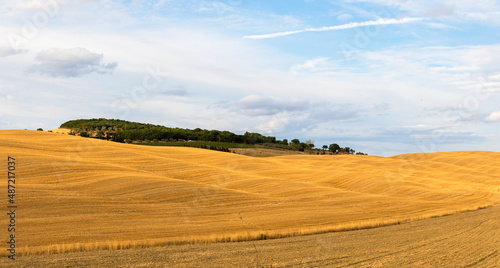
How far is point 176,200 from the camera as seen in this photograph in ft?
101

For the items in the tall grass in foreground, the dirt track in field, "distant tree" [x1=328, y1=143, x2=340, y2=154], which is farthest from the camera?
"distant tree" [x1=328, y1=143, x2=340, y2=154]

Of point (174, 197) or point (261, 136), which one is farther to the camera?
point (261, 136)

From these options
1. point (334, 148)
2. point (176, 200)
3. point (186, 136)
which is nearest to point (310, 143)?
point (334, 148)

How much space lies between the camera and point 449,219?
3103 centimetres

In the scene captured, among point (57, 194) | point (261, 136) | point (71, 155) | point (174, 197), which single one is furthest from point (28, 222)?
point (261, 136)

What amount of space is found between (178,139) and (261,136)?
29779mm

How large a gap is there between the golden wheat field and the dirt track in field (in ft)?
7.15

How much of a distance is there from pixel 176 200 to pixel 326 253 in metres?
15.6

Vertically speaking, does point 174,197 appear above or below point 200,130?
below

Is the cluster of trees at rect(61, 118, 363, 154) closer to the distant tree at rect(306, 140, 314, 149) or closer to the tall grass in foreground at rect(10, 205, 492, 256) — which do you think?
the distant tree at rect(306, 140, 314, 149)

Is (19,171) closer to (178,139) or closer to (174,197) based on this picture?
(174,197)

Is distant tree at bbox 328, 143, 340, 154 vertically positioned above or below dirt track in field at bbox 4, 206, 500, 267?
above

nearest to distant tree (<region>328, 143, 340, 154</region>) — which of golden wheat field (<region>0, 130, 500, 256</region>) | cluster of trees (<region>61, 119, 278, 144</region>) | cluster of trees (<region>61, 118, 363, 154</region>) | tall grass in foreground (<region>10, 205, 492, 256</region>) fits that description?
cluster of trees (<region>61, 118, 363, 154</region>)

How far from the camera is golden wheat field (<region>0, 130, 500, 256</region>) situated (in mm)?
22234
